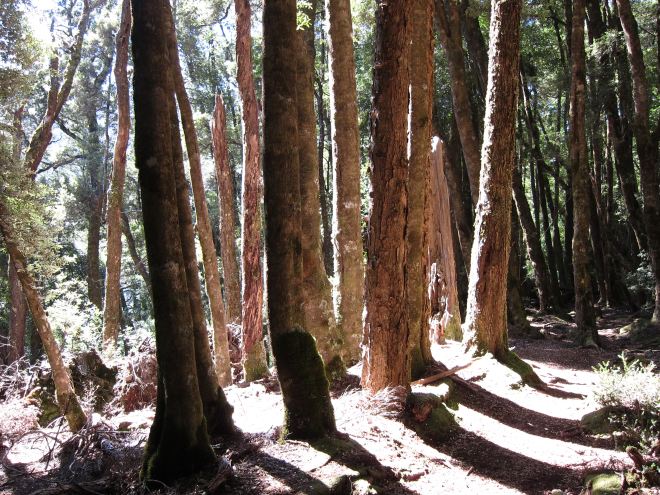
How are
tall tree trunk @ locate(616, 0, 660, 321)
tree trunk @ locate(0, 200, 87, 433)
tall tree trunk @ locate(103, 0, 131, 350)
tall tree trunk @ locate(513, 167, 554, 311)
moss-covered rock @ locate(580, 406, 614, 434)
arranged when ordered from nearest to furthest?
moss-covered rock @ locate(580, 406, 614, 434), tree trunk @ locate(0, 200, 87, 433), tall tree trunk @ locate(616, 0, 660, 321), tall tree trunk @ locate(103, 0, 131, 350), tall tree trunk @ locate(513, 167, 554, 311)

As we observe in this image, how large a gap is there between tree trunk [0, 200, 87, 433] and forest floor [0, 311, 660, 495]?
780 mm

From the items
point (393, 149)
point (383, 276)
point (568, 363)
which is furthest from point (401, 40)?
point (568, 363)

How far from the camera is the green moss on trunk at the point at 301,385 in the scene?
5031 mm

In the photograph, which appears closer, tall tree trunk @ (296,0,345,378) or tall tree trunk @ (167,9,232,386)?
tall tree trunk @ (296,0,345,378)

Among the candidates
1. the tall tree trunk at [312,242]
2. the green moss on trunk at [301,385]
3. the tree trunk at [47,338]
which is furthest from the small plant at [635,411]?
the tree trunk at [47,338]

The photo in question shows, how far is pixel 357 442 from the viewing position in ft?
17.4

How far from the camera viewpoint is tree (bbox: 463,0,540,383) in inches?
347

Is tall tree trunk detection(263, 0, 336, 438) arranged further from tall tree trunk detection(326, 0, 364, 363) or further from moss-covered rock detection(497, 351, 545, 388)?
moss-covered rock detection(497, 351, 545, 388)

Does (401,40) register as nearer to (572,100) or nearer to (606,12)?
(572,100)

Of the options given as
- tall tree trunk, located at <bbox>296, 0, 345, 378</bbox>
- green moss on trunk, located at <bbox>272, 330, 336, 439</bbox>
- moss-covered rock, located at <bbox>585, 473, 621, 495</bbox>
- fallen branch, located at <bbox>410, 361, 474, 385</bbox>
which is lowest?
moss-covered rock, located at <bbox>585, 473, 621, 495</bbox>

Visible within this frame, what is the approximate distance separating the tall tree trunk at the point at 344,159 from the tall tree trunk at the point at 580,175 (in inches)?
247

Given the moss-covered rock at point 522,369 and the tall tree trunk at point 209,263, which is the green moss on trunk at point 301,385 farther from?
the tall tree trunk at point 209,263

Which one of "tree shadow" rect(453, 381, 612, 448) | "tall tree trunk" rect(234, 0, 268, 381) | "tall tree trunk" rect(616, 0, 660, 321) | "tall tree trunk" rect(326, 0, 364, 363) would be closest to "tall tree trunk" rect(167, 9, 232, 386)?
"tall tree trunk" rect(234, 0, 268, 381)

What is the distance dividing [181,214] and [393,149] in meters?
2.26
